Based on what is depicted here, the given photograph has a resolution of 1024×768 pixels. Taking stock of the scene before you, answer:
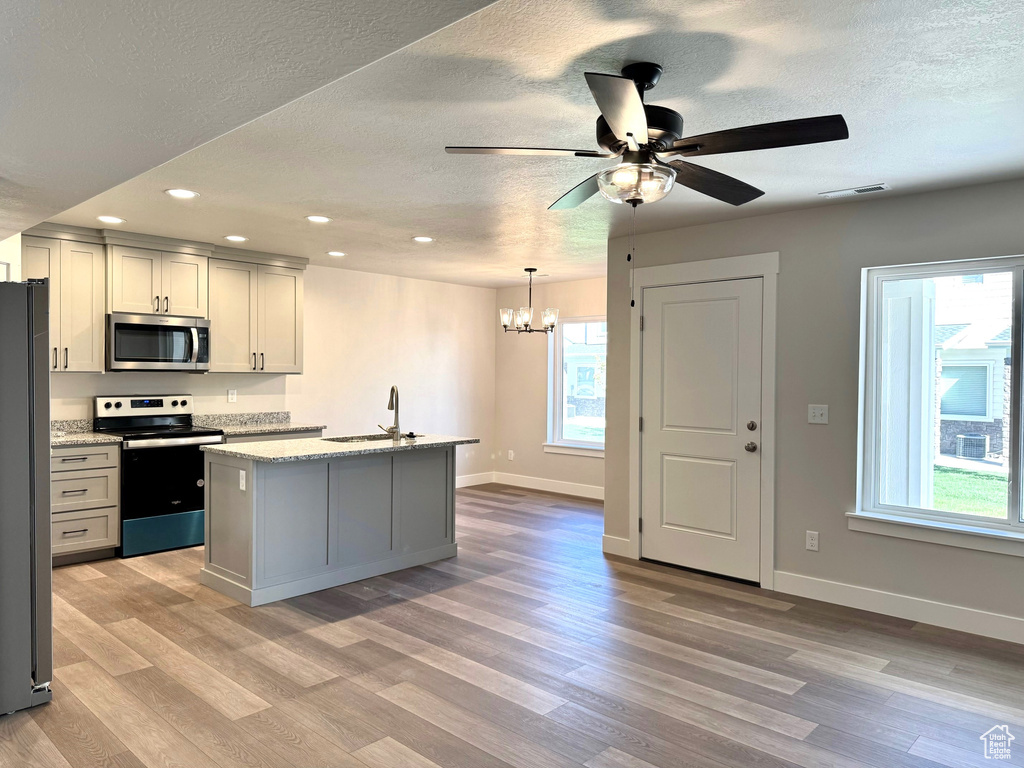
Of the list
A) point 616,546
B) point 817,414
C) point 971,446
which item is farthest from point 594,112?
point 616,546

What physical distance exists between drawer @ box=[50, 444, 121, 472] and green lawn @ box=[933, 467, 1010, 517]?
5.33m

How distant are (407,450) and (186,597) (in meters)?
1.58

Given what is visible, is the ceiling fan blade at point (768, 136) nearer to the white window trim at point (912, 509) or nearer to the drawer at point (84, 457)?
the white window trim at point (912, 509)

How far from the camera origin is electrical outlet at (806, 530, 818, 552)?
4078 millimetres

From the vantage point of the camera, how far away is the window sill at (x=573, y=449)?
23.7 ft

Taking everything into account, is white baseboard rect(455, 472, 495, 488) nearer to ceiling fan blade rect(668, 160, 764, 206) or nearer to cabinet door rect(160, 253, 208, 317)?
cabinet door rect(160, 253, 208, 317)

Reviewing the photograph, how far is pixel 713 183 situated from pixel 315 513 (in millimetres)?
3003

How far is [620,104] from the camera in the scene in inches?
72.4

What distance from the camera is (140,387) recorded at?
5375 mm

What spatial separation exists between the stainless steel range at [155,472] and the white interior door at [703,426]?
338cm

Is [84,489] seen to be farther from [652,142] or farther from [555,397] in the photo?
[555,397]

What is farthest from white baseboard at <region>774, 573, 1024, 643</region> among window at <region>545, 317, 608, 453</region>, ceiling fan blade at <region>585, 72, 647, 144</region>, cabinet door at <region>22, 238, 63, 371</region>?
cabinet door at <region>22, 238, 63, 371</region>

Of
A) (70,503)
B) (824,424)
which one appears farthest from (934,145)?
(70,503)

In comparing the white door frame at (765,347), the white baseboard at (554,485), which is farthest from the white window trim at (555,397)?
the white door frame at (765,347)
